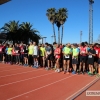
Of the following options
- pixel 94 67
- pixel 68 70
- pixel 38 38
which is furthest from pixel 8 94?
pixel 38 38

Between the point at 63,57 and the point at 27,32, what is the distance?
30.6m

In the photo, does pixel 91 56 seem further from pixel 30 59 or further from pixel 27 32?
pixel 27 32

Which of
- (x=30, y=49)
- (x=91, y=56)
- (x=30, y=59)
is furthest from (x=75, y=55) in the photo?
(x=30, y=59)


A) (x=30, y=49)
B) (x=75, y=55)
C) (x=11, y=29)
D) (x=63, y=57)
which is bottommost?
(x=63, y=57)

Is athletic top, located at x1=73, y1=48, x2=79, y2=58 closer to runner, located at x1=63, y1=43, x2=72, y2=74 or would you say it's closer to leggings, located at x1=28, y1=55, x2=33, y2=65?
runner, located at x1=63, y1=43, x2=72, y2=74

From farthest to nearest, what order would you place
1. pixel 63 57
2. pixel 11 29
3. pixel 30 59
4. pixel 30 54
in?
pixel 11 29
pixel 30 59
pixel 30 54
pixel 63 57

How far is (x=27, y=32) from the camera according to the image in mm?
41594

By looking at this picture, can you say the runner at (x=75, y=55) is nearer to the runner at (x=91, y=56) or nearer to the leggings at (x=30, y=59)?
the runner at (x=91, y=56)

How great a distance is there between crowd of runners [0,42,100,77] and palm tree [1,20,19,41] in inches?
1019

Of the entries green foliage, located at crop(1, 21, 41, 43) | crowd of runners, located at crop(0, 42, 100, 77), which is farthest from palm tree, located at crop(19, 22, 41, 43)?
crowd of runners, located at crop(0, 42, 100, 77)

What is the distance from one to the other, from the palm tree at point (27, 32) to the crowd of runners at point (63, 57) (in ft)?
84.8

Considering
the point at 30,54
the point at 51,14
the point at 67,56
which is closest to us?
the point at 67,56

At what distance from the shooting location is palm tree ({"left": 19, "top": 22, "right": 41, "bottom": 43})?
41375 mm

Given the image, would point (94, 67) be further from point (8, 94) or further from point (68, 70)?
point (8, 94)
